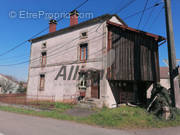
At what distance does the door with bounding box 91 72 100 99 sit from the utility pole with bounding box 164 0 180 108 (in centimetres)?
574

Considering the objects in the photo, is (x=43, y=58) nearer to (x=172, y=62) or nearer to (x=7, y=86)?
(x=172, y=62)

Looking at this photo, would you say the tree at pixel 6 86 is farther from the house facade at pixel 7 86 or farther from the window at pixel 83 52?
the window at pixel 83 52

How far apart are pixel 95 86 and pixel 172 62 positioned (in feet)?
21.0

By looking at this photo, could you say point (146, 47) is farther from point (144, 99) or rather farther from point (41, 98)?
point (41, 98)

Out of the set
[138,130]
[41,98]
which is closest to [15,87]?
[41,98]

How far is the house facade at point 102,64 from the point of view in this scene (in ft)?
37.1

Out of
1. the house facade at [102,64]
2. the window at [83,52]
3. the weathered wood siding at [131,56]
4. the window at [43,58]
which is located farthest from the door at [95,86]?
the window at [43,58]

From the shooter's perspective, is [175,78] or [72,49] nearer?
[175,78]

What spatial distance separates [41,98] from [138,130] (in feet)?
43.1

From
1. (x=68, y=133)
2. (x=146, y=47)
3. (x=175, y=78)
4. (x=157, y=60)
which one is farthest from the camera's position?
(x=157, y=60)

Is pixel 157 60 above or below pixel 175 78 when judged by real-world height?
above

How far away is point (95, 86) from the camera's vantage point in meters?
12.0

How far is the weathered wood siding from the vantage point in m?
11.2

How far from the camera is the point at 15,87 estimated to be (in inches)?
1216
